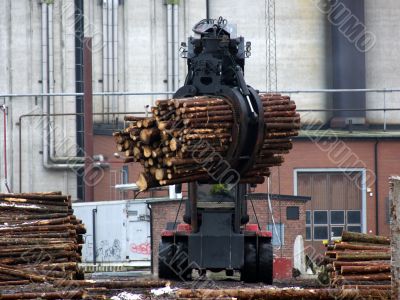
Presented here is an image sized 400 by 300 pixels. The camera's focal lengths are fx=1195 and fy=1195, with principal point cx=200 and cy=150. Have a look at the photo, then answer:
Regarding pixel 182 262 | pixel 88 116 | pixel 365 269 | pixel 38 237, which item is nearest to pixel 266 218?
pixel 88 116

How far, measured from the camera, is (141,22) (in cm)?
5078

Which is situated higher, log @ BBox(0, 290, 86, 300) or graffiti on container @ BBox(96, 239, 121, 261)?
log @ BBox(0, 290, 86, 300)

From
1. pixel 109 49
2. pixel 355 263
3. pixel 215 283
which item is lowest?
pixel 215 283

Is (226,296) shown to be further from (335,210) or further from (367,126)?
(367,126)

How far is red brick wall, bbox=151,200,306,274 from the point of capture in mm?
40250

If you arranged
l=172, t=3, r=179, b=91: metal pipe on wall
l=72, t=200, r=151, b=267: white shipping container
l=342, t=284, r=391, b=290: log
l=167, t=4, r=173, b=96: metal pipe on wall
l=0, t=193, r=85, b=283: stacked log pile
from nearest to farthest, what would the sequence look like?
l=342, t=284, r=391, b=290: log → l=0, t=193, r=85, b=283: stacked log pile → l=72, t=200, r=151, b=267: white shipping container → l=172, t=3, r=179, b=91: metal pipe on wall → l=167, t=4, r=173, b=96: metal pipe on wall

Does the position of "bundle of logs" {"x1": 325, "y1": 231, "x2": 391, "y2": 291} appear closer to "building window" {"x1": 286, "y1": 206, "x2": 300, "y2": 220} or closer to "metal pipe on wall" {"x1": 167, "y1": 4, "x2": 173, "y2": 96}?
"building window" {"x1": 286, "y1": 206, "x2": 300, "y2": 220}

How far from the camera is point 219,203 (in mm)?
23000

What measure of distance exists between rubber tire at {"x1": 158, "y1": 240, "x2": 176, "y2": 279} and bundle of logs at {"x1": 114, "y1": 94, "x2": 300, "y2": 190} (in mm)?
2730

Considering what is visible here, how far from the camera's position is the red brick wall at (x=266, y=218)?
4025 cm

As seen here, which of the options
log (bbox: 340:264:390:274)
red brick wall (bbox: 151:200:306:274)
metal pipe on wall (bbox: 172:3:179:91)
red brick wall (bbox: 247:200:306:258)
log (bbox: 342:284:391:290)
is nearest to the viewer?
log (bbox: 342:284:391:290)

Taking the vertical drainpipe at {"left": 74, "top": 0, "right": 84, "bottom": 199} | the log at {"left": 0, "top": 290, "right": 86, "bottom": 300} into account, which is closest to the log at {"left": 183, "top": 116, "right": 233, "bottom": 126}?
the log at {"left": 0, "top": 290, "right": 86, "bottom": 300}

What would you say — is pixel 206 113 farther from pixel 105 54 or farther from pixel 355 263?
pixel 105 54

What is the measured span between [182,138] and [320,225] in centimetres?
2797
